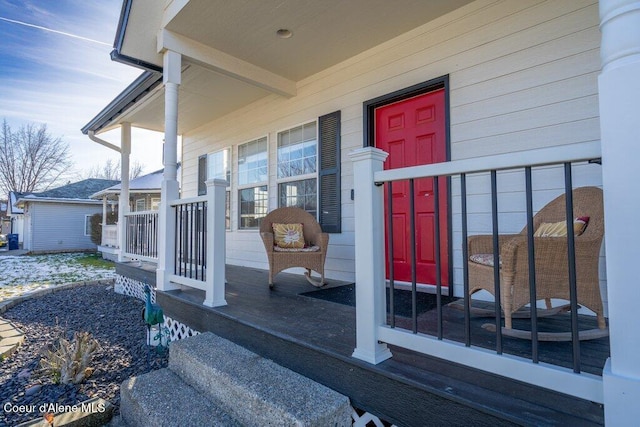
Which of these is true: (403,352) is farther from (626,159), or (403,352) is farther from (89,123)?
(89,123)

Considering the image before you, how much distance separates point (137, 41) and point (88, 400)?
3.51 meters

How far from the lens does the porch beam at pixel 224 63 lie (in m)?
3.43

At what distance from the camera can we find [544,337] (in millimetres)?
1739

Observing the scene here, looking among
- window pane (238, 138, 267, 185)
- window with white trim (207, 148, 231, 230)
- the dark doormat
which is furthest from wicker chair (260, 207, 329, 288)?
window with white trim (207, 148, 231, 230)

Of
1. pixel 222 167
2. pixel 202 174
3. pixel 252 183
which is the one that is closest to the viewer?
pixel 252 183

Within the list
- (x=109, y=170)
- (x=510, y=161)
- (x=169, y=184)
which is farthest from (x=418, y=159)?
(x=109, y=170)

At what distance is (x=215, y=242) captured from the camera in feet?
8.65

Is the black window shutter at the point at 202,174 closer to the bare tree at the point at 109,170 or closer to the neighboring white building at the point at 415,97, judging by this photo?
the neighboring white building at the point at 415,97

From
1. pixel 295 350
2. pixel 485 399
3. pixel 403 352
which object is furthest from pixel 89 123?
pixel 485 399

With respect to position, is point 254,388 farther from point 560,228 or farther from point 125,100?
point 125,100

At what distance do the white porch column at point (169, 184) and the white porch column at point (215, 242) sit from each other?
2.93 ft

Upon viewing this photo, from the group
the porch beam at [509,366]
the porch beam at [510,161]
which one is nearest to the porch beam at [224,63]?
the porch beam at [510,161]

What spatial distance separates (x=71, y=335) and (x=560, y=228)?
4585 mm

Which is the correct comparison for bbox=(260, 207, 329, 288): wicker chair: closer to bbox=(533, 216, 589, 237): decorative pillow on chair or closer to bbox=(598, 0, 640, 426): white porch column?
bbox=(533, 216, 589, 237): decorative pillow on chair
